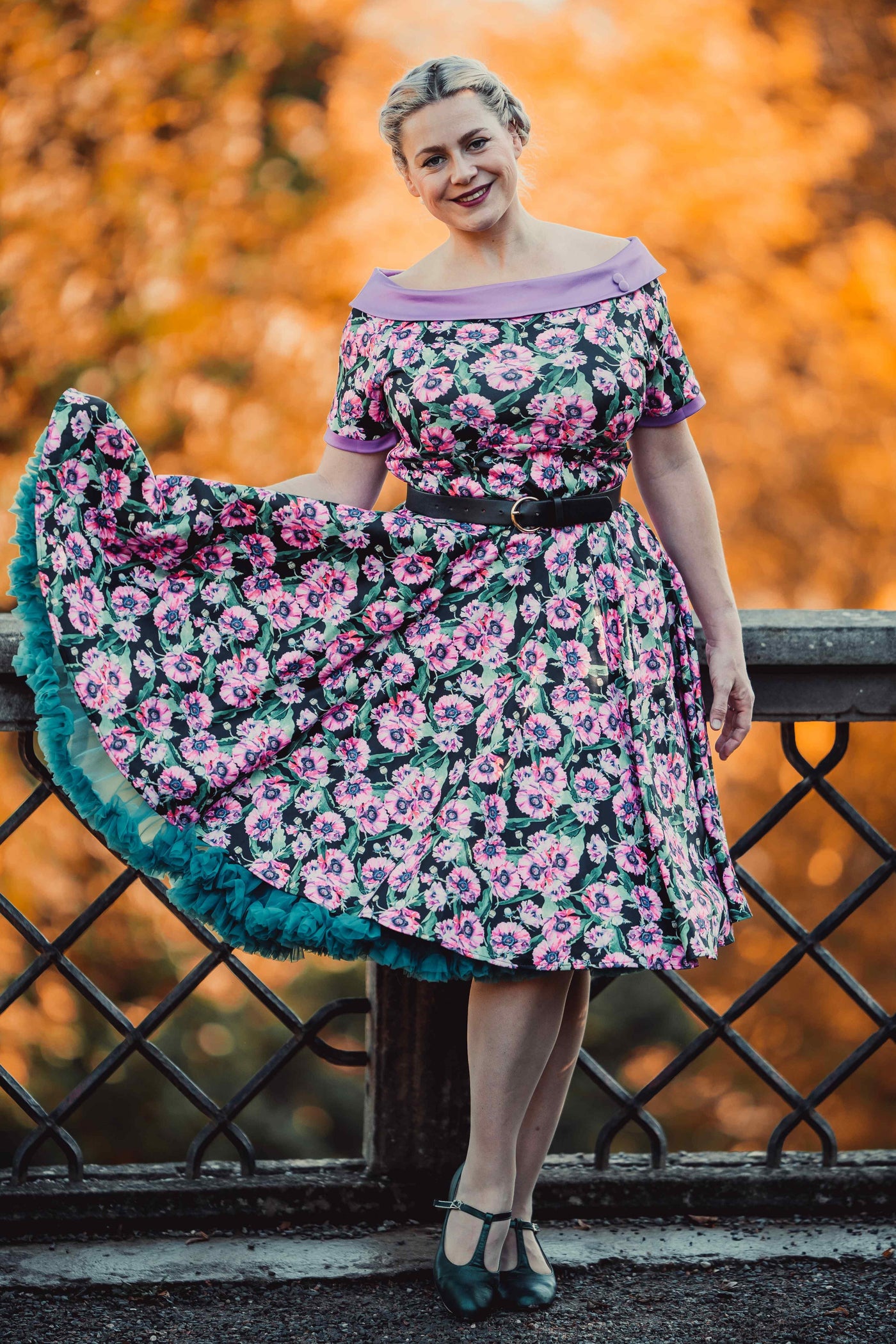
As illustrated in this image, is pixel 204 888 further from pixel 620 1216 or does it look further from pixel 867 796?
pixel 867 796

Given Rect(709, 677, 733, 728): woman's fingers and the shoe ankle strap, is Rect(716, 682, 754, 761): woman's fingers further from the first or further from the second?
the shoe ankle strap

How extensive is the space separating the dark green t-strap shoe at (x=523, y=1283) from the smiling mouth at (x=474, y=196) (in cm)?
151

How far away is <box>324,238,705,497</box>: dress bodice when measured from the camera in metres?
1.79

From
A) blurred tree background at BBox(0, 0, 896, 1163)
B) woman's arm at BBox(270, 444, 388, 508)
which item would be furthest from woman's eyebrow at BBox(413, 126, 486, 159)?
blurred tree background at BBox(0, 0, 896, 1163)

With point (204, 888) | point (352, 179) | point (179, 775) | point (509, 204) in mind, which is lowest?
point (204, 888)

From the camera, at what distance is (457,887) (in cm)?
176

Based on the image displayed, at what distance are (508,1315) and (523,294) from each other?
1495 mm

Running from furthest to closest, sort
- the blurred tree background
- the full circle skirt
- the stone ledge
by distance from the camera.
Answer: the blurred tree background → the stone ledge → the full circle skirt

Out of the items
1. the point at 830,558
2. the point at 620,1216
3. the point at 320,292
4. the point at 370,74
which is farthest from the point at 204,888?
the point at 830,558

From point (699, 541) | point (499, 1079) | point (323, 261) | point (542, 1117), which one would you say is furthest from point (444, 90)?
point (323, 261)

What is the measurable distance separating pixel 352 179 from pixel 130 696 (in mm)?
2641

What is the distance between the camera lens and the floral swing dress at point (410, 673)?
1778mm

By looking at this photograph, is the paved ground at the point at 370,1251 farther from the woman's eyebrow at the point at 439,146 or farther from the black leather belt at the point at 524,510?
the woman's eyebrow at the point at 439,146

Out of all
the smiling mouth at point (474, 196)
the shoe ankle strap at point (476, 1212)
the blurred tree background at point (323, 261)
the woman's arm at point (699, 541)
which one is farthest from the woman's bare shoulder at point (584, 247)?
the blurred tree background at point (323, 261)
